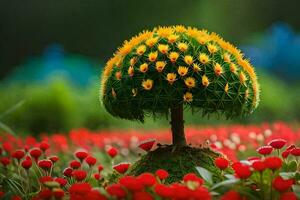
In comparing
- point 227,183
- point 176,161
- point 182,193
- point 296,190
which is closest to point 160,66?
point 176,161

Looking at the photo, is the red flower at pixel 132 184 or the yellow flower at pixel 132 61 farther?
the yellow flower at pixel 132 61

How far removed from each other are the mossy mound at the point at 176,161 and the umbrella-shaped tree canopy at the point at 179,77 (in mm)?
278

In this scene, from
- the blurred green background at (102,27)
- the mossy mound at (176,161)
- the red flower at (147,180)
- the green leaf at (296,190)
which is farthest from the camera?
the blurred green background at (102,27)

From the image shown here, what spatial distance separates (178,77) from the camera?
3.54 meters

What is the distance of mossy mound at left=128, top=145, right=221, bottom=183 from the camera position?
3754 millimetres

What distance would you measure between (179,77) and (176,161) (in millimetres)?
538

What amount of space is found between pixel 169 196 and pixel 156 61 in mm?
1113

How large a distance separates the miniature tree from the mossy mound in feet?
0.82

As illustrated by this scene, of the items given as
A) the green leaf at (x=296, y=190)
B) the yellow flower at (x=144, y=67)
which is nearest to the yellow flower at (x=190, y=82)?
the yellow flower at (x=144, y=67)

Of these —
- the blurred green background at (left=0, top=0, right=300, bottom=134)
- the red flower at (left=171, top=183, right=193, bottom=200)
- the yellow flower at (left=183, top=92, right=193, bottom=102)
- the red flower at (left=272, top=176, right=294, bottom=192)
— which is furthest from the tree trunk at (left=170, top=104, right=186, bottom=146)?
the blurred green background at (left=0, top=0, right=300, bottom=134)

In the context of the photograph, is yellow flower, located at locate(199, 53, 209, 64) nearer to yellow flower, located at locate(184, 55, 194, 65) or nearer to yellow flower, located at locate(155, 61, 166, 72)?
yellow flower, located at locate(184, 55, 194, 65)

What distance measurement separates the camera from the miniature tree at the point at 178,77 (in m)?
3.53

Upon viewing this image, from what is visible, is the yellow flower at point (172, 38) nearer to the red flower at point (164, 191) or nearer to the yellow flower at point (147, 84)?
the yellow flower at point (147, 84)

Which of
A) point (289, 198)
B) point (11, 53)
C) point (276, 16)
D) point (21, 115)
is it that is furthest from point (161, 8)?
point (289, 198)
